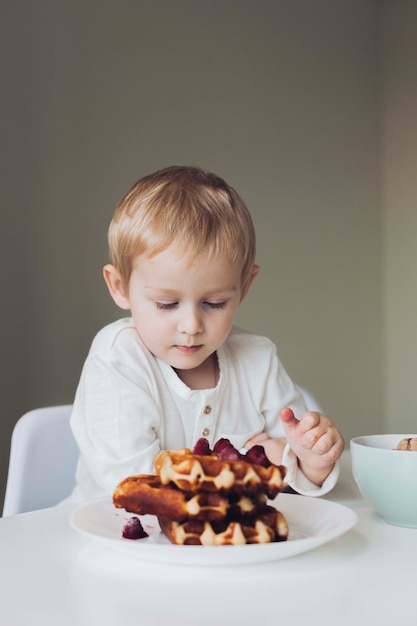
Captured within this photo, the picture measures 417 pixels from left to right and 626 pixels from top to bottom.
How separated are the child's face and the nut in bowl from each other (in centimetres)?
40

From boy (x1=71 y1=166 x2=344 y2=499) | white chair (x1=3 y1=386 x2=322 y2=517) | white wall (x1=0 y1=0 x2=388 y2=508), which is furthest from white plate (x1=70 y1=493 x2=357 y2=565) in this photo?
white wall (x1=0 y1=0 x2=388 y2=508)

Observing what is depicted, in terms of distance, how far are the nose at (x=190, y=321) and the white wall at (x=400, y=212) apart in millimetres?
3353

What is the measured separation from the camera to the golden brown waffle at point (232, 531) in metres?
0.66

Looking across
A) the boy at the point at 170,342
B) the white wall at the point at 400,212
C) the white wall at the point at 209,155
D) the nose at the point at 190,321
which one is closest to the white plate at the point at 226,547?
the boy at the point at 170,342

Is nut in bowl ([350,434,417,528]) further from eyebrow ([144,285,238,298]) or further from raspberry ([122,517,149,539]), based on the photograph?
eyebrow ([144,285,238,298])

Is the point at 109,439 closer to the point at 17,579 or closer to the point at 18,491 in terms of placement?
the point at 18,491

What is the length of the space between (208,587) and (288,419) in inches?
11.4

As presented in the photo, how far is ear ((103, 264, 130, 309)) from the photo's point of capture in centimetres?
129

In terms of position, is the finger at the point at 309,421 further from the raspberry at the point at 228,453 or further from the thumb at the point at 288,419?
the raspberry at the point at 228,453

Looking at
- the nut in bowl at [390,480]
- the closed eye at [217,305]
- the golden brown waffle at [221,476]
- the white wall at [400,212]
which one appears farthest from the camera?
the white wall at [400,212]

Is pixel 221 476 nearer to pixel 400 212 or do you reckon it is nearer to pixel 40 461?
pixel 40 461

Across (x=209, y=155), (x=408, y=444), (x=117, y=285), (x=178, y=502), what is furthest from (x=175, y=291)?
(x=209, y=155)

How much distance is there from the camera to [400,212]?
4.38m

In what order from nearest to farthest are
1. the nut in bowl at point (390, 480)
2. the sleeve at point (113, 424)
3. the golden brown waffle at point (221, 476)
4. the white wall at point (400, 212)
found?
the golden brown waffle at point (221, 476) < the nut in bowl at point (390, 480) < the sleeve at point (113, 424) < the white wall at point (400, 212)
